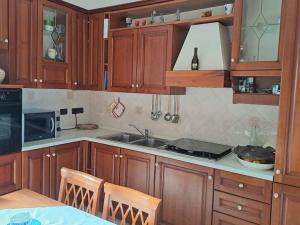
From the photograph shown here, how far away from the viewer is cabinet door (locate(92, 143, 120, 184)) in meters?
2.70

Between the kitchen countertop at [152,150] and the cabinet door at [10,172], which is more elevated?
the kitchen countertop at [152,150]

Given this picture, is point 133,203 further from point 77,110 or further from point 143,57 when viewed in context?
point 77,110

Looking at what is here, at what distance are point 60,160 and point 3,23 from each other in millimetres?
1364

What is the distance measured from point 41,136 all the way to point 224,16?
204 cm

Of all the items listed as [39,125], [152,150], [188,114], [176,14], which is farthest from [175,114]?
[39,125]

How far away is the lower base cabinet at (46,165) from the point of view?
94.3 inches

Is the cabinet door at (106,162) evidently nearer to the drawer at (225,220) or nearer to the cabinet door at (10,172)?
the cabinet door at (10,172)

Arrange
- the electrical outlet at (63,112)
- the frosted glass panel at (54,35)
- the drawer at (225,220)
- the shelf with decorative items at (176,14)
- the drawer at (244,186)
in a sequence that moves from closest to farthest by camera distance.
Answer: the drawer at (244,186) → the drawer at (225,220) → the shelf with decorative items at (176,14) → the frosted glass panel at (54,35) → the electrical outlet at (63,112)

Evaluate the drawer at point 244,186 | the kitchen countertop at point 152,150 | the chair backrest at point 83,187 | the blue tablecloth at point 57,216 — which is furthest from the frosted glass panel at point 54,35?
the drawer at point 244,186

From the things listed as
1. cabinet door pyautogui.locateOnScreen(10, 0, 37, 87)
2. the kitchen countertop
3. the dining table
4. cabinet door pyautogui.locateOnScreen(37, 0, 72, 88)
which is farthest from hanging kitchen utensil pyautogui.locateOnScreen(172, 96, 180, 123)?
the dining table

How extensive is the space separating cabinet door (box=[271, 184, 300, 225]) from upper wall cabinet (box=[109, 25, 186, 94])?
50.9 inches

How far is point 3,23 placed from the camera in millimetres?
2275

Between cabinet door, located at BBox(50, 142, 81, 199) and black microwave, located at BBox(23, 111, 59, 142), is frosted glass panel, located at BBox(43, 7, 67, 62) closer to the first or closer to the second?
black microwave, located at BBox(23, 111, 59, 142)

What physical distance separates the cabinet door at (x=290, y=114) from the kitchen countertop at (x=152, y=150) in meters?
0.13
